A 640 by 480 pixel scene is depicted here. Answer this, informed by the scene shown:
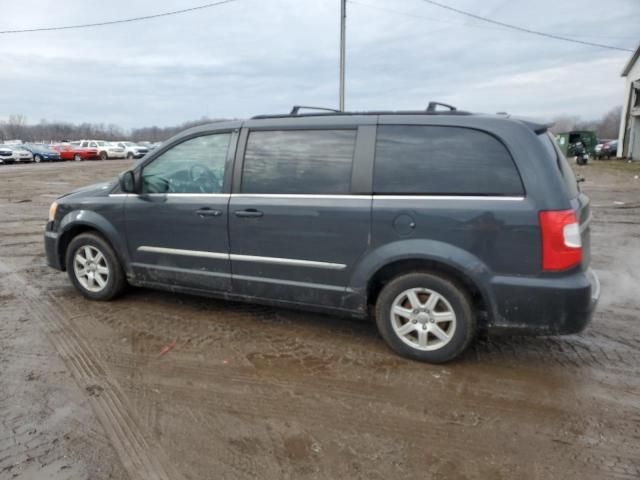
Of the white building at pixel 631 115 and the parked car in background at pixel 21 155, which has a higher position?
the white building at pixel 631 115

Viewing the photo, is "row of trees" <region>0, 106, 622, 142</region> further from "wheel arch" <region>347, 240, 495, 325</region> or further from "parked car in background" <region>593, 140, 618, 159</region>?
→ "wheel arch" <region>347, 240, 495, 325</region>

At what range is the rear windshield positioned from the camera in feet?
10.6

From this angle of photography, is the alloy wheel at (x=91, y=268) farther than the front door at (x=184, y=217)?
Yes

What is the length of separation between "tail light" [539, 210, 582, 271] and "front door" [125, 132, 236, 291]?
247 cm

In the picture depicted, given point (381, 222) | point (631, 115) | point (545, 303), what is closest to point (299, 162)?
point (381, 222)

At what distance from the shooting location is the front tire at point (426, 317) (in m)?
3.37

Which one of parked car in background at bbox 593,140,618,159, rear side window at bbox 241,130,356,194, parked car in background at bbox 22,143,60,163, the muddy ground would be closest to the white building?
parked car in background at bbox 593,140,618,159

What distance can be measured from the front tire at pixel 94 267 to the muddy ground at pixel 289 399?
19 cm

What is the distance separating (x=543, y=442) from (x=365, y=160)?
217cm

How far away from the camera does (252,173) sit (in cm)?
396

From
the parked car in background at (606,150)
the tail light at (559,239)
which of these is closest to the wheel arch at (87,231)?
the tail light at (559,239)

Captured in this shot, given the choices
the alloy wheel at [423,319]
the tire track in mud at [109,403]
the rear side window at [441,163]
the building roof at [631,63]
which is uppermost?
the building roof at [631,63]

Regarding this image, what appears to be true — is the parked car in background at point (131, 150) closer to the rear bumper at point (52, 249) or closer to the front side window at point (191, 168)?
the rear bumper at point (52, 249)

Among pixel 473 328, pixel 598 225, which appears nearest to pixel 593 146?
pixel 598 225
